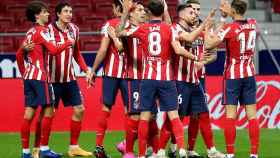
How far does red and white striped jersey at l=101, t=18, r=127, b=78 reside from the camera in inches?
467

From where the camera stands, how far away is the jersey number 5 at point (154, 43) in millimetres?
10742

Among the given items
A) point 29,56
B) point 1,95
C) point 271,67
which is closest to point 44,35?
point 29,56

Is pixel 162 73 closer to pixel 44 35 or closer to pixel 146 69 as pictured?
pixel 146 69

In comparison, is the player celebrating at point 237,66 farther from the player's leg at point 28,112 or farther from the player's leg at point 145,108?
the player's leg at point 28,112

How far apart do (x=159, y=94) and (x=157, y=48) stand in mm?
575

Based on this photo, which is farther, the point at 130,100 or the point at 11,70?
the point at 11,70

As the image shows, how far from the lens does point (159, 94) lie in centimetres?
1086

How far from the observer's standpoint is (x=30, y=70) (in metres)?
11.6

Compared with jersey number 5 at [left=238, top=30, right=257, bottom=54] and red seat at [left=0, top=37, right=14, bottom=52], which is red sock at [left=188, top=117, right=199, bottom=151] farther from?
red seat at [left=0, top=37, right=14, bottom=52]

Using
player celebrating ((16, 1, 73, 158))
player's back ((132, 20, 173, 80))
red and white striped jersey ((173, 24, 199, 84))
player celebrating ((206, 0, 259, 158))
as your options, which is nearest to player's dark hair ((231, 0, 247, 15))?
player celebrating ((206, 0, 259, 158))

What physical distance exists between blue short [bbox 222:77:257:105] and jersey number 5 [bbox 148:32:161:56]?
3.83 feet

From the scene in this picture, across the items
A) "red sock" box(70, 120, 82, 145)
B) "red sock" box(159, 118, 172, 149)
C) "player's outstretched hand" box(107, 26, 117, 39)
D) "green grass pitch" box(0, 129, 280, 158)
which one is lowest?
"green grass pitch" box(0, 129, 280, 158)

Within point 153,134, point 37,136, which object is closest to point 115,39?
point 153,134

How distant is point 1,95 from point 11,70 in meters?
1.18
